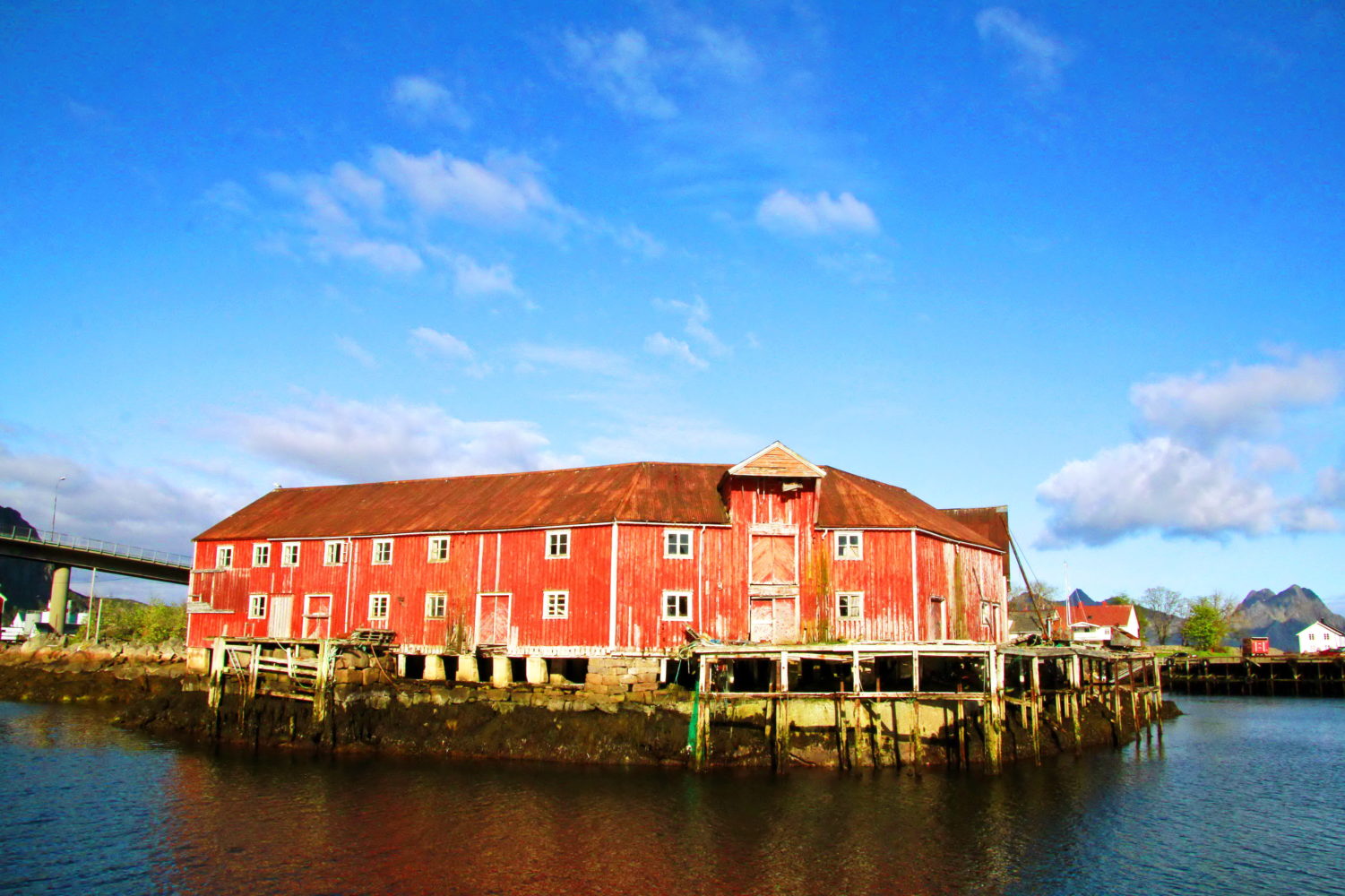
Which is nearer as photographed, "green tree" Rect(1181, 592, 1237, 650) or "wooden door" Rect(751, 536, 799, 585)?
"wooden door" Rect(751, 536, 799, 585)

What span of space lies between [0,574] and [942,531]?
589 feet

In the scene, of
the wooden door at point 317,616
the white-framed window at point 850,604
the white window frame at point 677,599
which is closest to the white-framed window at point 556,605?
the white window frame at point 677,599

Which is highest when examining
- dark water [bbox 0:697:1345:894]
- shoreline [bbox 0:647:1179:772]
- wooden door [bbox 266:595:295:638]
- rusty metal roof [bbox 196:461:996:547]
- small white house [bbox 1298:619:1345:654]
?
rusty metal roof [bbox 196:461:996:547]

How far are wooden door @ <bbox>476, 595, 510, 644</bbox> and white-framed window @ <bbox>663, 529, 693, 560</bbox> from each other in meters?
7.43

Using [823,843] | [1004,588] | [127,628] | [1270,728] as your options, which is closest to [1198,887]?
[823,843]

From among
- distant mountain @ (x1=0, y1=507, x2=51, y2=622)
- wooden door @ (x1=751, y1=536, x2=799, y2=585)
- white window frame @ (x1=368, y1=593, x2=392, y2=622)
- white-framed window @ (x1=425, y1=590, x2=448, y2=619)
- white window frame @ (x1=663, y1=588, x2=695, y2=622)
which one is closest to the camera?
white window frame @ (x1=663, y1=588, x2=695, y2=622)

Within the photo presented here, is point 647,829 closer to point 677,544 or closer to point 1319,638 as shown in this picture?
point 677,544

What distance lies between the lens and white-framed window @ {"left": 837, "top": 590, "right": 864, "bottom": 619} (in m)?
39.4

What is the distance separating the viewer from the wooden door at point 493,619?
4078 centimetres

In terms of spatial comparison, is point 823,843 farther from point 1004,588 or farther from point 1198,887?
point 1004,588

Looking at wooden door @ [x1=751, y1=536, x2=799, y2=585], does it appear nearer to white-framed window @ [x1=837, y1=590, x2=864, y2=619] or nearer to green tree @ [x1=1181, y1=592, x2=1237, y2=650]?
Result: white-framed window @ [x1=837, y1=590, x2=864, y2=619]

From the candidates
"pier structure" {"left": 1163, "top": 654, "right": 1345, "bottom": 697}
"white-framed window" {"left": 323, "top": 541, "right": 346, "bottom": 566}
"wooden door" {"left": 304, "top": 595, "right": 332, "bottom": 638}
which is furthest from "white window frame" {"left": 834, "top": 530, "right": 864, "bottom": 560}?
"pier structure" {"left": 1163, "top": 654, "right": 1345, "bottom": 697}

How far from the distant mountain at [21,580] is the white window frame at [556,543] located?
16125cm

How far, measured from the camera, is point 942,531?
1671 inches
